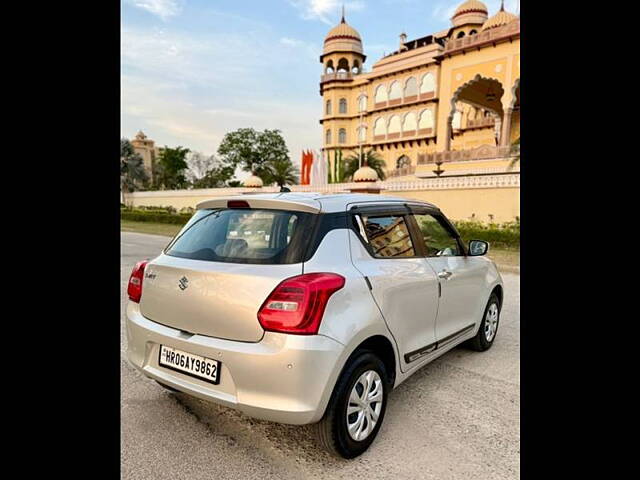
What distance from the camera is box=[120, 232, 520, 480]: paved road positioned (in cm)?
238

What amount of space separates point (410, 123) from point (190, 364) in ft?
133

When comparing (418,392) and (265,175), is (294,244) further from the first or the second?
(265,175)

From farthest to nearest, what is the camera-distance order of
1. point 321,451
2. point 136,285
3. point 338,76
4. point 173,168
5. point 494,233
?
point 173,168 → point 338,76 → point 494,233 → point 136,285 → point 321,451

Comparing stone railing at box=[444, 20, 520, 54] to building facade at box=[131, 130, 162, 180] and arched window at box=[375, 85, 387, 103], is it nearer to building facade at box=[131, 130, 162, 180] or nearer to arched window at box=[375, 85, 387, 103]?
arched window at box=[375, 85, 387, 103]

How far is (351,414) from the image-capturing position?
2.50 metres

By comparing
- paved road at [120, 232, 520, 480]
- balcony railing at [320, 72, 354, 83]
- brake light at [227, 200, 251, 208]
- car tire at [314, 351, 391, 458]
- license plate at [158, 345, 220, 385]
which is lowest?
paved road at [120, 232, 520, 480]

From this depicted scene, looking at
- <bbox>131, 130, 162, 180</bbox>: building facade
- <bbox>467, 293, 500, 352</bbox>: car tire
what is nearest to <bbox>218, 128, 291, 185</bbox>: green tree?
<bbox>131, 130, 162, 180</bbox>: building facade

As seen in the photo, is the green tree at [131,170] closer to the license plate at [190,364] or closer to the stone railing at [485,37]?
the stone railing at [485,37]

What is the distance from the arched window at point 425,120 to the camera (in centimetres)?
3825

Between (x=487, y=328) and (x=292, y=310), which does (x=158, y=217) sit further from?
(x=292, y=310)

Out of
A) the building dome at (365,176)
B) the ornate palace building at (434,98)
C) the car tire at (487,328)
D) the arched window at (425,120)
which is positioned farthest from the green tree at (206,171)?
the car tire at (487,328)

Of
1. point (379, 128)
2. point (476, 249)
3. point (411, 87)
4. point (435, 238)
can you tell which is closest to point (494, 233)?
point (476, 249)

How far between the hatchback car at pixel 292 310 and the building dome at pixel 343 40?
50.2 metres

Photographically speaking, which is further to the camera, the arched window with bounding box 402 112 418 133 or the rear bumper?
the arched window with bounding box 402 112 418 133
